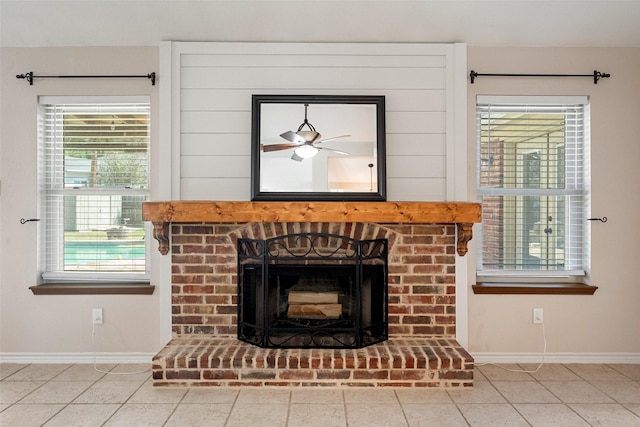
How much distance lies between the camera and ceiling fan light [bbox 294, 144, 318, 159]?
2.84 m

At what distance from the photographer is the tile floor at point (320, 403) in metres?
2.23

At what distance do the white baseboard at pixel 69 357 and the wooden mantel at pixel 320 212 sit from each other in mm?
1175

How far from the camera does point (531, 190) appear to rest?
3.12 metres

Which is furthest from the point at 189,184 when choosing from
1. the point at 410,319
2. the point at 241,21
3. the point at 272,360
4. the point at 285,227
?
the point at 410,319

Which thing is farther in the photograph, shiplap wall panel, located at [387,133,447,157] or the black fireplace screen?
shiplap wall panel, located at [387,133,447,157]

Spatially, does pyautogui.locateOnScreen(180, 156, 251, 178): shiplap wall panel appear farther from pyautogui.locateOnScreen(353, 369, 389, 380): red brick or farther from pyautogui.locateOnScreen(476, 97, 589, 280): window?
pyautogui.locateOnScreen(476, 97, 589, 280): window

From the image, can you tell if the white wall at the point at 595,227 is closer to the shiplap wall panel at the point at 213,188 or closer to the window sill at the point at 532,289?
the window sill at the point at 532,289

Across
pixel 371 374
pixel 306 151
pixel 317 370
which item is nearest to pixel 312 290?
pixel 317 370

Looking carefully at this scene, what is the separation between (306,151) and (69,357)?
89.8 inches

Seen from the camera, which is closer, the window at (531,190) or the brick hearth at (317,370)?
the brick hearth at (317,370)

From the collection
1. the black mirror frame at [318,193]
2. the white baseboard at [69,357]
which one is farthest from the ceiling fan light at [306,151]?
the white baseboard at [69,357]

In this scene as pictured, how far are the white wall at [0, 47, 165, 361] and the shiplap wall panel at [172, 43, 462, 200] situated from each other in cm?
32

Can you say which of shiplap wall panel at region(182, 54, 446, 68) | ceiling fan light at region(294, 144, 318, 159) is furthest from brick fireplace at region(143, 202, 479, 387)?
shiplap wall panel at region(182, 54, 446, 68)

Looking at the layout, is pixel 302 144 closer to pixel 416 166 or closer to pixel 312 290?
pixel 416 166
